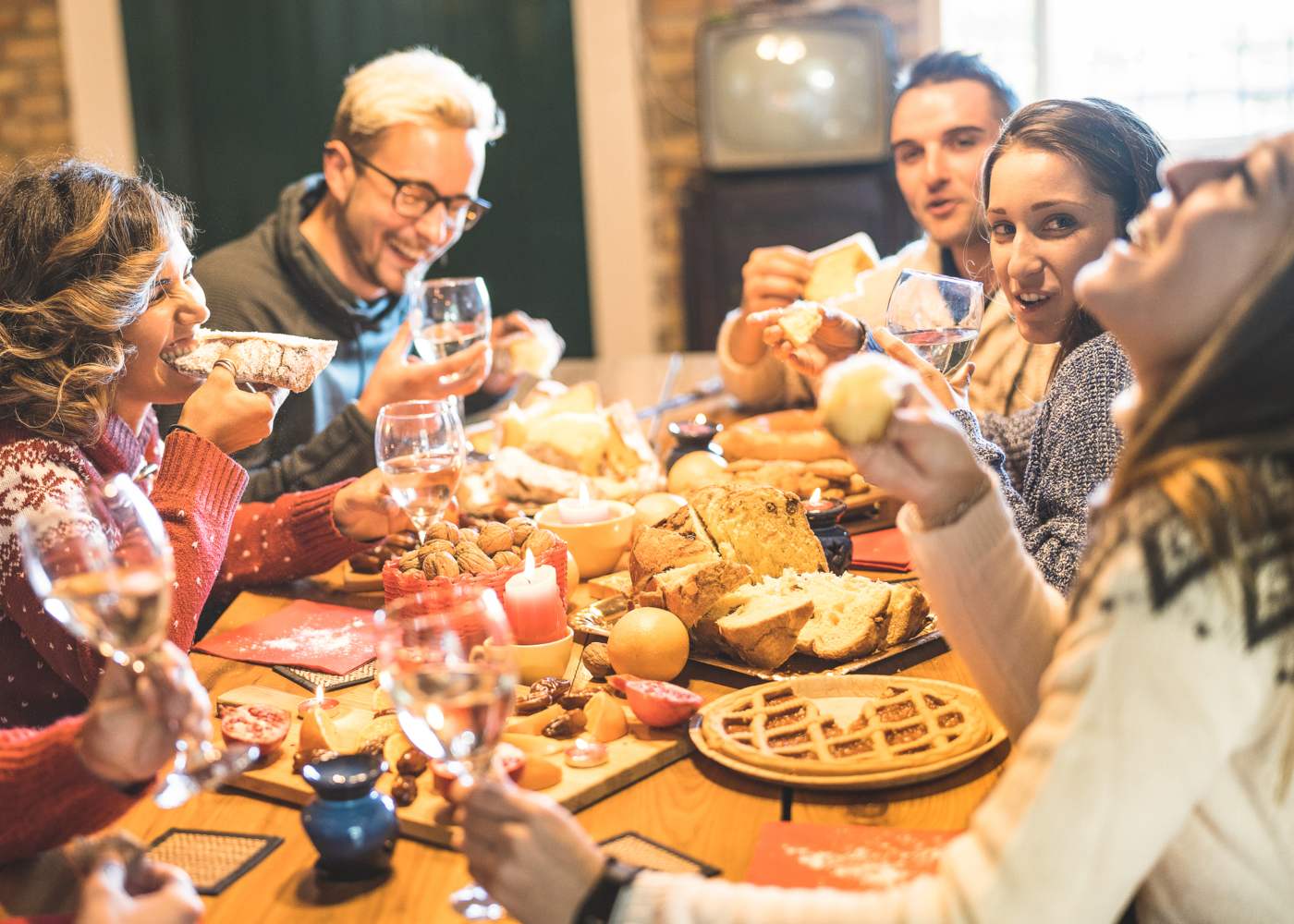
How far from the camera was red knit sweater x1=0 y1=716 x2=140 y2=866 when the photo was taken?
1158 millimetres

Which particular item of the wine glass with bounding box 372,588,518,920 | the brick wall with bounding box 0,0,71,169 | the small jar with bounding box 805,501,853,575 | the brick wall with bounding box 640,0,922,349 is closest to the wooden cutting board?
the wine glass with bounding box 372,588,518,920

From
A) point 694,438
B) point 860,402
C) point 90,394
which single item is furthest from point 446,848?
point 694,438

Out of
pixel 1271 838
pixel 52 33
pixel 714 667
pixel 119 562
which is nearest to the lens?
pixel 1271 838

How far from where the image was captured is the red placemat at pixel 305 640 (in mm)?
1686

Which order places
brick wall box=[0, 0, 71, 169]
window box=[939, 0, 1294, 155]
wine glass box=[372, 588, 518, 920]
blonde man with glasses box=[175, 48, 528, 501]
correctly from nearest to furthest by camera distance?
wine glass box=[372, 588, 518, 920]
blonde man with glasses box=[175, 48, 528, 501]
window box=[939, 0, 1294, 155]
brick wall box=[0, 0, 71, 169]

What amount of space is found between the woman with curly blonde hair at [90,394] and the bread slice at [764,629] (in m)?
0.71

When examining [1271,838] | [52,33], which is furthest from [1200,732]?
[52,33]

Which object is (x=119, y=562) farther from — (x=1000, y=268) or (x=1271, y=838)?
(x=1000, y=268)

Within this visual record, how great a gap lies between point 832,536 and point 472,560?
0.53 metres

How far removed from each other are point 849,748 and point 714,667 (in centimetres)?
30

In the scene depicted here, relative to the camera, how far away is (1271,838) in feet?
3.20

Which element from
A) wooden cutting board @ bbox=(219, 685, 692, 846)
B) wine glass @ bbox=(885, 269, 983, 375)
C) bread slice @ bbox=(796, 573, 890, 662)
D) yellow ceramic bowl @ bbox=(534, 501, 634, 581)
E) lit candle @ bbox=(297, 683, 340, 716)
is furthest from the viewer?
yellow ceramic bowl @ bbox=(534, 501, 634, 581)

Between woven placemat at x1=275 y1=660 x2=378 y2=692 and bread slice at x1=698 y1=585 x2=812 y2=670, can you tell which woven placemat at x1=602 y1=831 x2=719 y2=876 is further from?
woven placemat at x1=275 y1=660 x2=378 y2=692

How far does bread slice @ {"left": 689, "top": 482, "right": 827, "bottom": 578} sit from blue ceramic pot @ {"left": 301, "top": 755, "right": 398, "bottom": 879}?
2.24 ft
